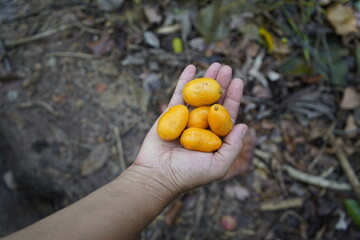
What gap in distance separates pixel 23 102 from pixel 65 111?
686 mm

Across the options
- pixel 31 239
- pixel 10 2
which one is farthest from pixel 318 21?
pixel 10 2

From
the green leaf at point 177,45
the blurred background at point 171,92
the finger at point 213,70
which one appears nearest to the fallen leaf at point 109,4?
the blurred background at point 171,92

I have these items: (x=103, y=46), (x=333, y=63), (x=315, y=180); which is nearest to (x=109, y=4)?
(x=103, y=46)

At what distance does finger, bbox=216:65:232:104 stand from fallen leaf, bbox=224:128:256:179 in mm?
960

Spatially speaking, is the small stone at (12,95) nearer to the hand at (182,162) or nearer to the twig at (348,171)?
the hand at (182,162)

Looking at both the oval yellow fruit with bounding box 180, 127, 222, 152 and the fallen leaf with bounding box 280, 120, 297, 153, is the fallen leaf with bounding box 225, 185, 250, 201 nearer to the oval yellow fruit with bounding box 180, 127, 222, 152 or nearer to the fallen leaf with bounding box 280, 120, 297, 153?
the fallen leaf with bounding box 280, 120, 297, 153

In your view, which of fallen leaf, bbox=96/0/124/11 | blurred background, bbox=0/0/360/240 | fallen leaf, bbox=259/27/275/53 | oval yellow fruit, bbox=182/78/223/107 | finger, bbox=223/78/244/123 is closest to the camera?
oval yellow fruit, bbox=182/78/223/107

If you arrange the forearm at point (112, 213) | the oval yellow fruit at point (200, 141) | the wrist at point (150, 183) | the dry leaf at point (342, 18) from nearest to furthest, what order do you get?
the forearm at point (112, 213) → the wrist at point (150, 183) → the oval yellow fruit at point (200, 141) → the dry leaf at point (342, 18)

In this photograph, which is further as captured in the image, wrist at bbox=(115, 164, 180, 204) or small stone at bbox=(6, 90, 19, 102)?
small stone at bbox=(6, 90, 19, 102)

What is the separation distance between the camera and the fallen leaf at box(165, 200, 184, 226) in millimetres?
3484

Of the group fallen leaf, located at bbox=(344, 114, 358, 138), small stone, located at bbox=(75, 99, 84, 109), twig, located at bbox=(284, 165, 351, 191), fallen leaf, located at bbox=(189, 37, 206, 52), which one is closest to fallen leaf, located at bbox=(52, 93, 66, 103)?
small stone, located at bbox=(75, 99, 84, 109)

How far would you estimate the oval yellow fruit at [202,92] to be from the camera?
2.67 meters

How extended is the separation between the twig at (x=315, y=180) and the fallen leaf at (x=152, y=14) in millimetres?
2910

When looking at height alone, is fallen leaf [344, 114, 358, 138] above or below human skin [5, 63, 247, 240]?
below
